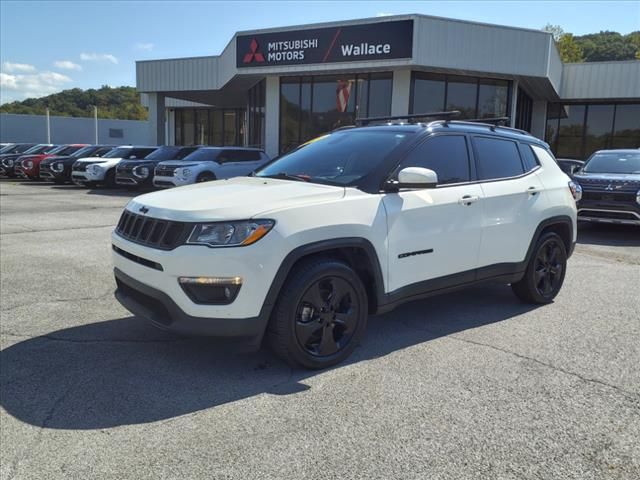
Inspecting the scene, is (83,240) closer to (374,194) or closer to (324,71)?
(374,194)

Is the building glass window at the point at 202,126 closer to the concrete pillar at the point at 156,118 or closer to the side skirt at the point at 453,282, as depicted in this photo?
the concrete pillar at the point at 156,118

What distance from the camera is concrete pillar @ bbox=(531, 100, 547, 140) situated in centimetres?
2678

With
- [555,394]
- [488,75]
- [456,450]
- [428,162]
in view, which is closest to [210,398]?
[456,450]

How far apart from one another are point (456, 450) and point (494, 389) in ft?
2.87

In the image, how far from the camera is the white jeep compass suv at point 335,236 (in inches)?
141

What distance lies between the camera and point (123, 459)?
113 inches

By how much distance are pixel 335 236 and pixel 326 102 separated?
17073mm

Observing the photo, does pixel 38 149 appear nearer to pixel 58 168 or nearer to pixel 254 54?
pixel 58 168

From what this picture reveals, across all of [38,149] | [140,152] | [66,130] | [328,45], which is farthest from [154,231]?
[66,130]

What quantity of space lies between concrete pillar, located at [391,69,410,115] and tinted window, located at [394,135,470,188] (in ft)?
46.1

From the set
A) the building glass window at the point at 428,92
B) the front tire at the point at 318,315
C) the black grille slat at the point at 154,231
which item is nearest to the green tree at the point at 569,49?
the building glass window at the point at 428,92

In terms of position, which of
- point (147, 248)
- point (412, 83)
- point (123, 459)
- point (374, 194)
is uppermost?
point (412, 83)

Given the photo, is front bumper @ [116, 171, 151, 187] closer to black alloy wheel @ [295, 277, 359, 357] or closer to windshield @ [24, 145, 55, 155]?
windshield @ [24, 145, 55, 155]

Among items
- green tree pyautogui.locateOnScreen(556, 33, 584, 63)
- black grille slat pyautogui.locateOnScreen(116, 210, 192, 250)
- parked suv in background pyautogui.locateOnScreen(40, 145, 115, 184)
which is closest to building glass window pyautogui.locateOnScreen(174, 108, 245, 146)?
parked suv in background pyautogui.locateOnScreen(40, 145, 115, 184)
